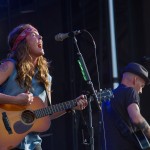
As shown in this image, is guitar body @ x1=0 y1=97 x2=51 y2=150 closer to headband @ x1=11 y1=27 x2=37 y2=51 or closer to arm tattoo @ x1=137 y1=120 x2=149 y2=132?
headband @ x1=11 y1=27 x2=37 y2=51

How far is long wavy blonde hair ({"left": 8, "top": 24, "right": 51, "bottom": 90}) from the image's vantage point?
13.0 feet

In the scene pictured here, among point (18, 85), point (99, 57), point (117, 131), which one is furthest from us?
point (99, 57)

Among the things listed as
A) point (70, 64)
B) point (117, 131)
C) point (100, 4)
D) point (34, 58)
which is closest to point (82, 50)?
point (70, 64)

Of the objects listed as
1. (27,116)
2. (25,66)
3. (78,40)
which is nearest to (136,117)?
(27,116)

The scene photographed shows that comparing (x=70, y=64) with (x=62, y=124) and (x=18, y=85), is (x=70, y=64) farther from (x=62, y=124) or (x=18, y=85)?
(x=18, y=85)

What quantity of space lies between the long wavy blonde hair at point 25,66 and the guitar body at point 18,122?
0.58ft

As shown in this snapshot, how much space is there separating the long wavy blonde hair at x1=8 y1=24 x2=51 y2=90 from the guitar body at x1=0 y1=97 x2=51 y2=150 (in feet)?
0.58

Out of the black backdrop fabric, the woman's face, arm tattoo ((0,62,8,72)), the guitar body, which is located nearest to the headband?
the woman's face

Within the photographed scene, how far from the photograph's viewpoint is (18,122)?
3943 mm

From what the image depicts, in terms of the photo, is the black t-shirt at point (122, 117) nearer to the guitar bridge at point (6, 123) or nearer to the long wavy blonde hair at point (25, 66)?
the long wavy blonde hair at point (25, 66)

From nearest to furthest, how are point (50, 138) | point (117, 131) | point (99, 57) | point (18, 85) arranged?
point (18, 85), point (117, 131), point (50, 138), point (99, 57)

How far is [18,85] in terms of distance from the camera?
396 cm

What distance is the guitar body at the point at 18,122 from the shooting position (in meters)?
3.85

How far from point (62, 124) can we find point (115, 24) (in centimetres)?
151
